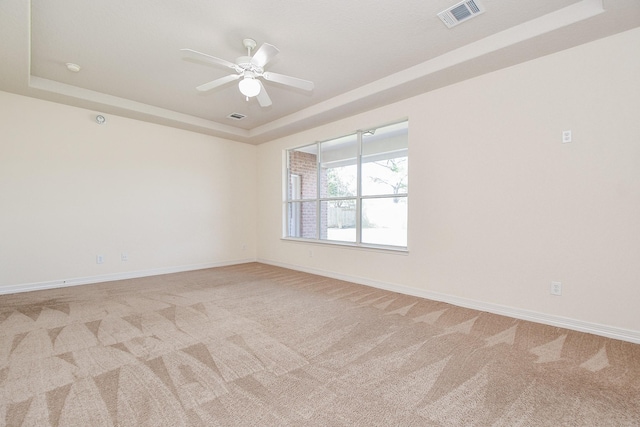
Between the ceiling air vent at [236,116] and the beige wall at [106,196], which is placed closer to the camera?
the beige wall at [106,196]

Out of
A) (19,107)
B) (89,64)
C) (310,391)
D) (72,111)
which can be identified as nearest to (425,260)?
(310,391)

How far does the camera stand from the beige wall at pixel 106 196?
152 inches

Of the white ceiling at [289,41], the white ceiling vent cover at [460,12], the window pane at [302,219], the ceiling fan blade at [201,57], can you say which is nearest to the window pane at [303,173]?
the window pane at [302,219]

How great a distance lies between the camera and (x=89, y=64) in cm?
329

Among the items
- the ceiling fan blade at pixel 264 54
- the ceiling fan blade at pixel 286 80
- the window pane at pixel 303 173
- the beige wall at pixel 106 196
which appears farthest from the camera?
the window pane at pixel 303 173

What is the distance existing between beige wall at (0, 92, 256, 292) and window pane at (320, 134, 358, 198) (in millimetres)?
2120

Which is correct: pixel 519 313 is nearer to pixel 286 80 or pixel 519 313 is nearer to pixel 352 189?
pixel 352 189

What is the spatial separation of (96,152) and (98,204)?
81cm

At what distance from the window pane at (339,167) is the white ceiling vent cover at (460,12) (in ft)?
7.33

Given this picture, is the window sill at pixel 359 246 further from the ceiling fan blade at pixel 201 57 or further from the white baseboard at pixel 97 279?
the ceiling fan blade at pixel 201 57

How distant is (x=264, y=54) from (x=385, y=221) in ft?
9.21

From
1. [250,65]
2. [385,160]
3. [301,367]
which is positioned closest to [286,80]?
[250,65]

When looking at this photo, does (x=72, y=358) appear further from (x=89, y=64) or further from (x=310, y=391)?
(x=89, y=64)

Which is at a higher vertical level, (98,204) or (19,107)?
(19,107)
